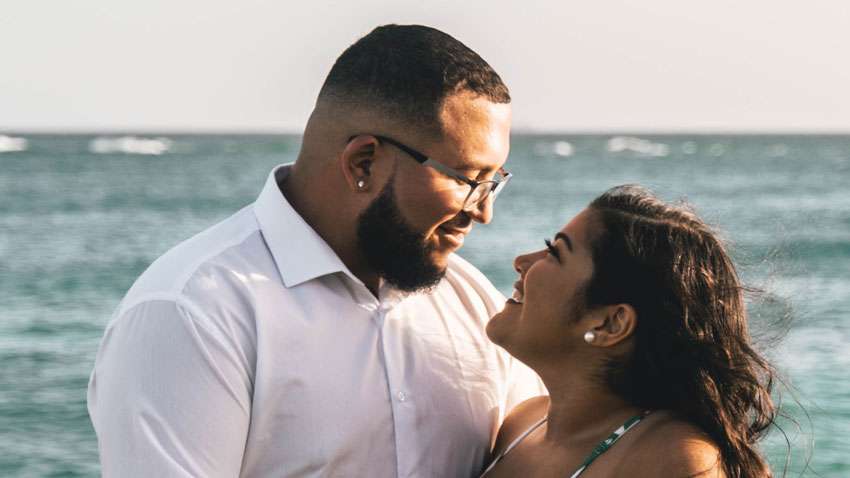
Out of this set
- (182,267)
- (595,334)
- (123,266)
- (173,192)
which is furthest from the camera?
(173,192)

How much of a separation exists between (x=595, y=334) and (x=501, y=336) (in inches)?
8.0

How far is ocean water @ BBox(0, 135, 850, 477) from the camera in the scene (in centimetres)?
851

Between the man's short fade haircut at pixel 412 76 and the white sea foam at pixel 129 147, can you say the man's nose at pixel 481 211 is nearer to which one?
the man's short fade haircut at pixel 412 76

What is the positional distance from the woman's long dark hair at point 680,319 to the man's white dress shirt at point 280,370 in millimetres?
371

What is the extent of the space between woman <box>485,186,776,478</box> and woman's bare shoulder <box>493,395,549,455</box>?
15 cm

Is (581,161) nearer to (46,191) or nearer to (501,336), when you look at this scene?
(46,191)

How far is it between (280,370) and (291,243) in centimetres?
29

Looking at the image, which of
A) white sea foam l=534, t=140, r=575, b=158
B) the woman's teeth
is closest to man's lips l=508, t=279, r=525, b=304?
the woman's teeth

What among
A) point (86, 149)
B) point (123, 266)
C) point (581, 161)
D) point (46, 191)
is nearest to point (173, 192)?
point (46, 191)

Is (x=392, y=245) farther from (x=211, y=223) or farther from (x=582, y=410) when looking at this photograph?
(x=211, y=223)

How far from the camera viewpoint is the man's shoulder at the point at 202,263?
2.54 metres

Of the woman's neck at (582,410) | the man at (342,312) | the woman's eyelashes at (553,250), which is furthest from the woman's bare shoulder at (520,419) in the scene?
the woman's eyelashes at (553,250)

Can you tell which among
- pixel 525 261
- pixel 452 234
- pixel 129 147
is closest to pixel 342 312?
pixel 452 234

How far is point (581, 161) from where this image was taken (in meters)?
52.7
